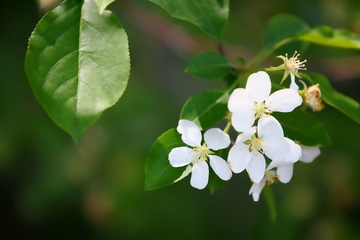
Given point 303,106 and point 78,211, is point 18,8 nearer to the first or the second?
point 78,211

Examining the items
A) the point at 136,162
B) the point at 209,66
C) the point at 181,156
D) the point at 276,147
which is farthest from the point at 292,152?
the point at 136,162

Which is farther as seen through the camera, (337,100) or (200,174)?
(337,100)

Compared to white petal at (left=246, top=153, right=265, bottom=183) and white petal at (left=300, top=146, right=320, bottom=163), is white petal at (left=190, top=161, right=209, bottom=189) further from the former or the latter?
white petal at (left=300, top=146, right=320, bottom=163)

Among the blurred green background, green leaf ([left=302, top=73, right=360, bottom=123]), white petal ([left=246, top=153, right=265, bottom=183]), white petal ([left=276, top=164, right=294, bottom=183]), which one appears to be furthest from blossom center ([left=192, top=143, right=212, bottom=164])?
the blurred green background

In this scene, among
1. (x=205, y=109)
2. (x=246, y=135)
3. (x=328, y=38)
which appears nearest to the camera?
(x=246, y=135)

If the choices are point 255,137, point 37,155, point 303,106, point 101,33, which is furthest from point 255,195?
point 37,155

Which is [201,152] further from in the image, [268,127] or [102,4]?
[102,4]

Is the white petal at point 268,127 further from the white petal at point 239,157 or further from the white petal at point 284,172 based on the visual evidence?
the white petal at point 284,172
